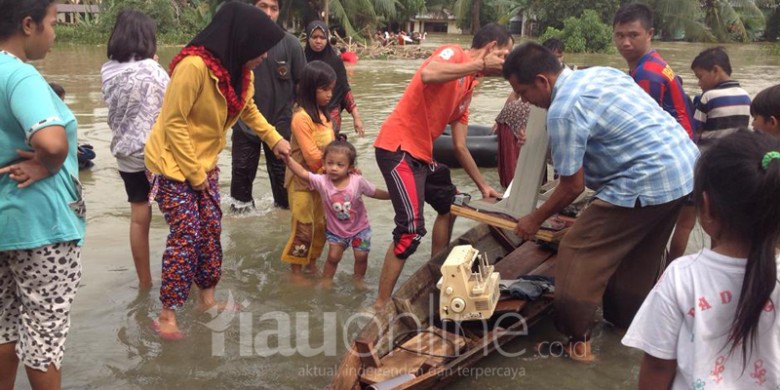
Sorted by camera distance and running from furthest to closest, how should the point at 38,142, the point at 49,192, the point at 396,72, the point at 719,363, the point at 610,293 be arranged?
the point at 396,72 → the point at 610,293 → the point at 49,192 → the point at 38,142 → the point at 719,363

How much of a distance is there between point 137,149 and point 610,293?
10.5ft

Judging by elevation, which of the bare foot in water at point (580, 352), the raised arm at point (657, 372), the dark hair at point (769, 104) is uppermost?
the dark hair at point (769, 104)

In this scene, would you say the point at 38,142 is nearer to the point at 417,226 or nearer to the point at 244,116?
the point at 244,116

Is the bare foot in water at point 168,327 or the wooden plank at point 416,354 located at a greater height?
the wooden plank at point 416,354

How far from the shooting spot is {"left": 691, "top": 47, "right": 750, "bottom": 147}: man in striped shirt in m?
5.15

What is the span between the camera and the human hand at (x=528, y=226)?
3812mm

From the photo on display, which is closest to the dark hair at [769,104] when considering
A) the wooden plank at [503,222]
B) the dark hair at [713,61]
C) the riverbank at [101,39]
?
the wooden plank at [503,222]

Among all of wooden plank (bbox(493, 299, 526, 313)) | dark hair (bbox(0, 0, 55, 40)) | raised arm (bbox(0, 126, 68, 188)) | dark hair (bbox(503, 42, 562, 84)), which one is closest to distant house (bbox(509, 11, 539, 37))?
wooden plank (bbox(493, 299, 526, 313))

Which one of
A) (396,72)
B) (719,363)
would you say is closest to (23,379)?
(719,363)

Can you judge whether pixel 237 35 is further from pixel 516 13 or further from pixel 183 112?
pixel 516 13

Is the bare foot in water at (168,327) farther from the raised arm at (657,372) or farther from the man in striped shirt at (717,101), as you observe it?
the man in striped shirt at (717,101)

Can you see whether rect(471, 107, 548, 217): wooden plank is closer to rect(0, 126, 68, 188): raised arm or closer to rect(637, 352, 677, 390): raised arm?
rect(637, 352, 677, 390): raised arm

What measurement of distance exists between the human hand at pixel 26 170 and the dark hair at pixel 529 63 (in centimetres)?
229

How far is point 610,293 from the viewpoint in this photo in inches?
167
